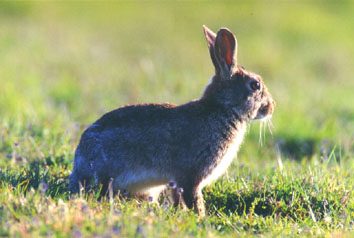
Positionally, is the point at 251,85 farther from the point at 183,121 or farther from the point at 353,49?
the point at 353,49

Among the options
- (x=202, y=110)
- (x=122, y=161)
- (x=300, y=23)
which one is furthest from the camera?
(x=300, y=23)

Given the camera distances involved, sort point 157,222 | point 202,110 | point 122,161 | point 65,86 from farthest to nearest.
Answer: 1. point 65,86
2. point 202,110
3. point 122,161
4. point 157,222

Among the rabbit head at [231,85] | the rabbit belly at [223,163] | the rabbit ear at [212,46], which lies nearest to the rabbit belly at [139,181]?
the rabbit belly at [223,163]

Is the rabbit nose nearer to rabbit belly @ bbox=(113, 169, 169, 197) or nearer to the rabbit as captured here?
the rabbit

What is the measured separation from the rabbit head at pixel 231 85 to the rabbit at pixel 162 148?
0.02 m

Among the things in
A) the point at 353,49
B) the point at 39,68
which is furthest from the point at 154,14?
the point at 39,68

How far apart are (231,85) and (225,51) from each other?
0.38m

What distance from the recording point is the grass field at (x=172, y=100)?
171 inches

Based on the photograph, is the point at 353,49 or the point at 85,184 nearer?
the point at 85,184

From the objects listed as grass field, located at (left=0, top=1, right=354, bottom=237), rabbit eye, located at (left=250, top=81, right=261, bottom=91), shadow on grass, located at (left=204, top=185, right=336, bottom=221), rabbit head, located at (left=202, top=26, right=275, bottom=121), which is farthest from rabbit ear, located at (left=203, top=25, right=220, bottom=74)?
shadow on grass, located at (left=204, top=185, right=336, bottom=221)

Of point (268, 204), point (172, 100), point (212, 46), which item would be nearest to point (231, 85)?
point (212, 46)

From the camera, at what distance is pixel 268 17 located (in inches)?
790

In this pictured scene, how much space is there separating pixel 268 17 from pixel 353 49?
3522 mm

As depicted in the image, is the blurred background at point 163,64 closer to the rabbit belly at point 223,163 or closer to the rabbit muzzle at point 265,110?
the rabbit muzzle at point 265,110
